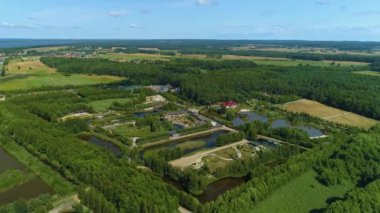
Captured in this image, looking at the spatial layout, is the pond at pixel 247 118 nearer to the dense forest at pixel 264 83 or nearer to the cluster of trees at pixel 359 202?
the dense forest at pixel 264 83

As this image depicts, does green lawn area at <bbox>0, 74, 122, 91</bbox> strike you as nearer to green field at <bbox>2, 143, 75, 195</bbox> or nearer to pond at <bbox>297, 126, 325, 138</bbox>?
green field at <bbox>2, 143, 75, 195</bbox>

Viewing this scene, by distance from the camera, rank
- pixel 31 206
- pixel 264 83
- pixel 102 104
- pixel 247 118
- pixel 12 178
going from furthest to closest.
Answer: pixel 264 83
pixel 102 104
pixel 247 118
pixel 12 178
pixel 31 206

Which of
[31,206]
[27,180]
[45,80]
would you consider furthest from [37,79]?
[31,206]

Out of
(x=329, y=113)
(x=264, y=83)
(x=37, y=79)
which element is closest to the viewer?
(x=329, y=113)

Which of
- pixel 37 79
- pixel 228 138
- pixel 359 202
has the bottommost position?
pixel 228 138

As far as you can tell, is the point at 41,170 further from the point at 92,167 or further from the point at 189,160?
the point at 189,160

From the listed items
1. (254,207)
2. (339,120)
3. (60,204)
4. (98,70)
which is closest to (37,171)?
(60,204)

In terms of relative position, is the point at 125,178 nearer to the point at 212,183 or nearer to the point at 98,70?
the point at 212,183
